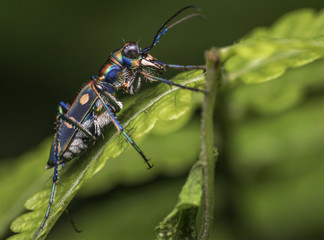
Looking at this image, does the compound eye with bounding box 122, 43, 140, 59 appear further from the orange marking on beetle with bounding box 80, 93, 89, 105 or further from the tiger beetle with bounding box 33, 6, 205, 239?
the orange marking on beetle with bounding box 80, 93, 89, 105

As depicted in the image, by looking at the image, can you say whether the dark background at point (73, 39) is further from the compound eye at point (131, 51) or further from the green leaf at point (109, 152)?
the green leaf at point (109, 152)

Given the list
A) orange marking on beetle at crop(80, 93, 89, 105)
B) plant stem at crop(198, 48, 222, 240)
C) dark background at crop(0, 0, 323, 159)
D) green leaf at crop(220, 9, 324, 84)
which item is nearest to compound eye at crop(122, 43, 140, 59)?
orange marking on beetle at crop(80, 93, 89, 105)

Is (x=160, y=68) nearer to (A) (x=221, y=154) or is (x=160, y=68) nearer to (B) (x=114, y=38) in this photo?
(A) (x=221, y=154)

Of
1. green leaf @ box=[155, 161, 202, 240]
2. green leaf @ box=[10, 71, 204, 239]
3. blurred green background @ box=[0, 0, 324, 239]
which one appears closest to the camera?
green leaf @ box=[155, 161, 202, 240]

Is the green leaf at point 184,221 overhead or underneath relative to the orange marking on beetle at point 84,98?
underneath

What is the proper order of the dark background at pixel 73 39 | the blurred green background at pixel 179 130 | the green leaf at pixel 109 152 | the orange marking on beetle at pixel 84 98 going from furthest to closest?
the dark background at pixel 73 39 → the blurred green background at pixel 179 130 → the orange marking on beetle at pixel 84 98 → the green leaf at pixel 109 152

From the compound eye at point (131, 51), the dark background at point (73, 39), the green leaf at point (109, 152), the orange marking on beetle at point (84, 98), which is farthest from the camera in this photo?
the dark background at point (73, 39)

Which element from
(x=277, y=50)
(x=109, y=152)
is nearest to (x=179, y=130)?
(x=109, y=152)

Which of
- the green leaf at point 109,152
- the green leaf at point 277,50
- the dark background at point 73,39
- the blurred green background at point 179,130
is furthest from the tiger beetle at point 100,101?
the dark background at point 73,39

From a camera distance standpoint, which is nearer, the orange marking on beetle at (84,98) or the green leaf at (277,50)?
the green leaf at (277,50)
